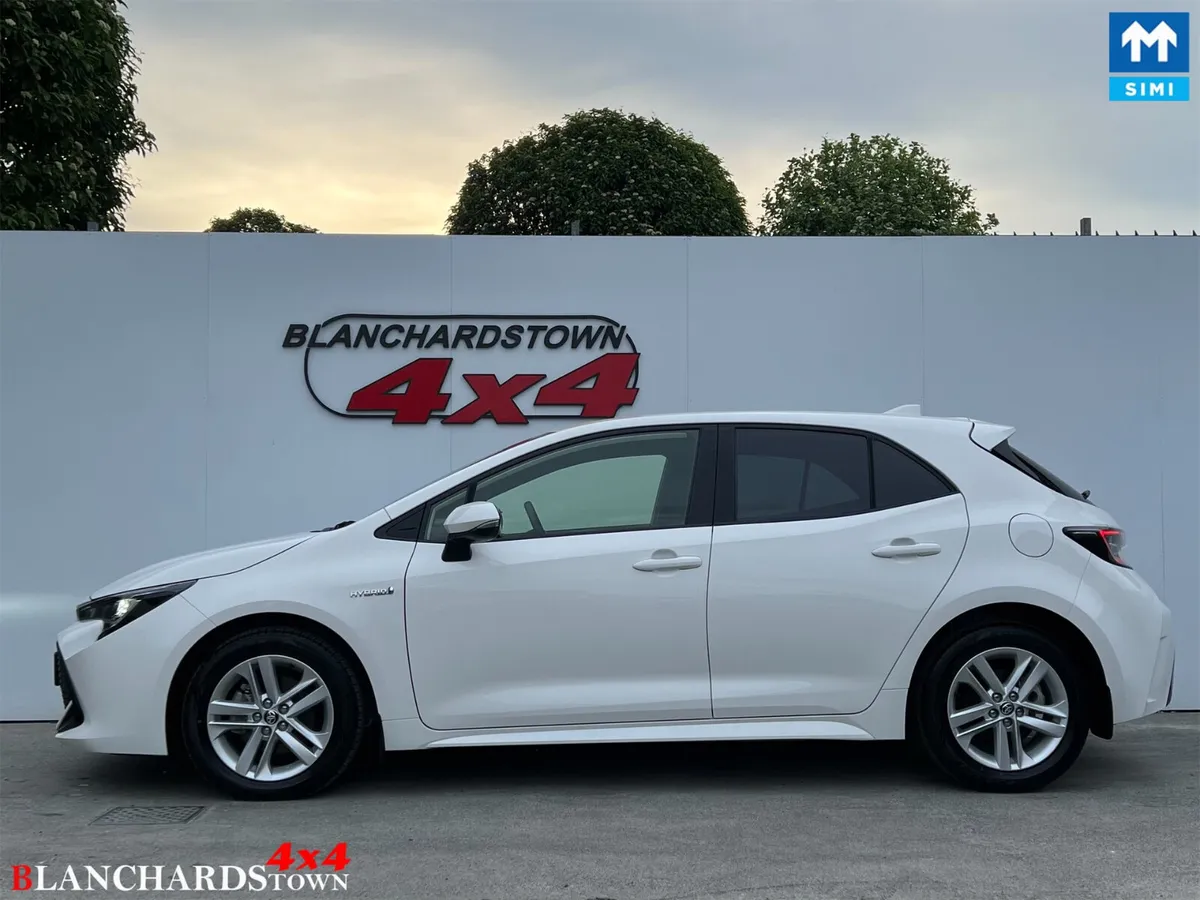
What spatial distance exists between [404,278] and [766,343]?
248 cm

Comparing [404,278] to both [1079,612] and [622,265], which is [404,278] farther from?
[1079,612]

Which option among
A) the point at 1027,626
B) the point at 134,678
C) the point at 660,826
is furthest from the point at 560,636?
the point at 1027,626

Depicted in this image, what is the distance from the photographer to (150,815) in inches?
217

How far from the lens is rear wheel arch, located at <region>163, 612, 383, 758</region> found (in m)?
5.68

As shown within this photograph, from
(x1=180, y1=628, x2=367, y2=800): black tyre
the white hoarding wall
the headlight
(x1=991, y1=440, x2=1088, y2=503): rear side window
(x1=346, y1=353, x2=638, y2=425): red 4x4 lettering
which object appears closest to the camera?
(x1=180, y1=628, x2=367, y2=800): black tyre

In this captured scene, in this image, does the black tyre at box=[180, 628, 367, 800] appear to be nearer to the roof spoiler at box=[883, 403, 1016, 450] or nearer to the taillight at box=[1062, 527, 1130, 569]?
the roof spoiler at box=[883, 403, 1016, 450]

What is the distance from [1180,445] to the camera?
28.0 feet

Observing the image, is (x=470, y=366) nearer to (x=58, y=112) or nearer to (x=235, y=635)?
(x=235, y=635)

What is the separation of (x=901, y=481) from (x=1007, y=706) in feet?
3.61

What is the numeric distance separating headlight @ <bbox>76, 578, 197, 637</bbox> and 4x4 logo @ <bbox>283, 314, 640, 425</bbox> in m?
2.94

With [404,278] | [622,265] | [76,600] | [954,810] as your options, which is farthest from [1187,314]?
[76,600]

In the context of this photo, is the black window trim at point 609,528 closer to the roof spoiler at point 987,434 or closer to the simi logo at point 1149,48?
the roof spoiler at point 987,434

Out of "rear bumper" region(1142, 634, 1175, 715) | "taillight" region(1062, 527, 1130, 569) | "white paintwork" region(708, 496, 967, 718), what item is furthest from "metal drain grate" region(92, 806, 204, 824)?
"rear bumper" region(1142, 634, 1175, 715)

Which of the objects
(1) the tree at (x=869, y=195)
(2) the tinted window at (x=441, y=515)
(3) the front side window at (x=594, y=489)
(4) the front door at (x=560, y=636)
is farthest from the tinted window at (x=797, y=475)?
(1) the tree at (x=869, y=195)
